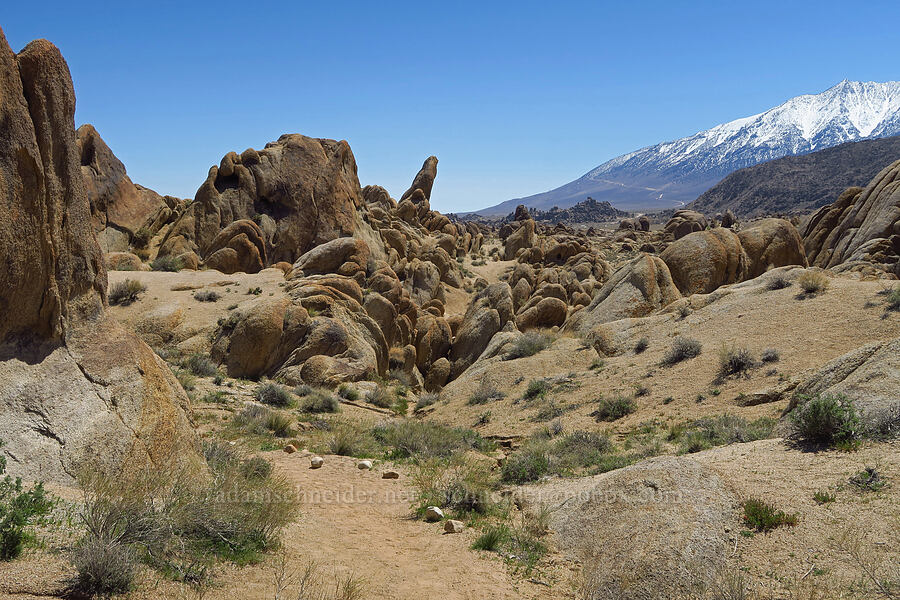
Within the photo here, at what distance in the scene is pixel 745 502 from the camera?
5945 millimetres

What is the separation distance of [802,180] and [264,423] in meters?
174

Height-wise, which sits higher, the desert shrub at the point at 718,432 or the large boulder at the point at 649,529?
→ the large boulder at the point at 649,529

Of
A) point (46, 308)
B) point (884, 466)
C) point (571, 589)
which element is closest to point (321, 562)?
point (571, 589)

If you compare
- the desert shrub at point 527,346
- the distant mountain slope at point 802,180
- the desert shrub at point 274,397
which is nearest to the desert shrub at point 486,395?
the desert shrub at point 527,346

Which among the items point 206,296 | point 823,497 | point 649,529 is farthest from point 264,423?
point 823,497

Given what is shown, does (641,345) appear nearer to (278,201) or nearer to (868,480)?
(868,480)

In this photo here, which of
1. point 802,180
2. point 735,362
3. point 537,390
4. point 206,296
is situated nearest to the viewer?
point 735,362

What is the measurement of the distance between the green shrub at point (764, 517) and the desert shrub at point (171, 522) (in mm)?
4946

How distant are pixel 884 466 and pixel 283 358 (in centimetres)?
1667

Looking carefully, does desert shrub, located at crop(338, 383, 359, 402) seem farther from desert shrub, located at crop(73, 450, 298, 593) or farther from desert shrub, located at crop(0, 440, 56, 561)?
desert shrub, located at crop(0, 440, 56, 561)

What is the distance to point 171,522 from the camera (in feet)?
16.4

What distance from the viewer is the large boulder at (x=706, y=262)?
23.4m

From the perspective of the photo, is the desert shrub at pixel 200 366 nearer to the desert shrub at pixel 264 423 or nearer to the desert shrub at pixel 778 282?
the desert shrub at pixel 264 423

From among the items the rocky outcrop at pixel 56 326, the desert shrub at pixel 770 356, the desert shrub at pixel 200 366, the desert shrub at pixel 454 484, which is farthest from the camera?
the desert shrub at pixel 200 366
